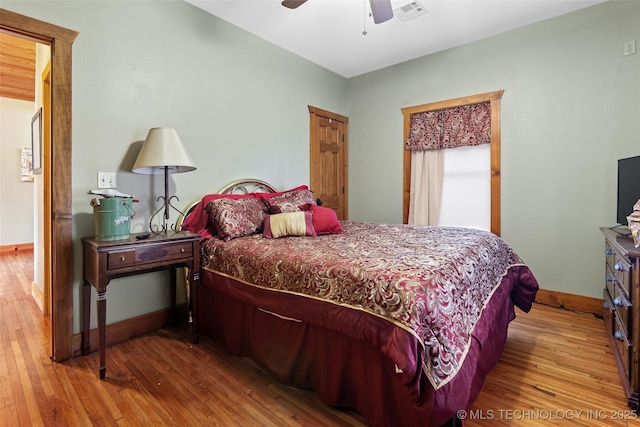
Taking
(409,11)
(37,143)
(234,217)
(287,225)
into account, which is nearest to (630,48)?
(409,11)

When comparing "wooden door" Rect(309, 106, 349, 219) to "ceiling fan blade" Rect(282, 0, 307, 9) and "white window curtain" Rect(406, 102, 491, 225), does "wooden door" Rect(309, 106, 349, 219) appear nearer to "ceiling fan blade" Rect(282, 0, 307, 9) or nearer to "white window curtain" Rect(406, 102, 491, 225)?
"white window curtain" Rect(406, 102, 491, 225)

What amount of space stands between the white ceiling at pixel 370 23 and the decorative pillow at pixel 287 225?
1884 millimetres

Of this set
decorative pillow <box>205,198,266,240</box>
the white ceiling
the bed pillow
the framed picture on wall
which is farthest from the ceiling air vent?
the framed picture on wall

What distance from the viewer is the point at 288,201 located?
2842 millimetres

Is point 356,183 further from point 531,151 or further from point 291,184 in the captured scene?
point 531,151

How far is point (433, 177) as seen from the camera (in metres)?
3.87

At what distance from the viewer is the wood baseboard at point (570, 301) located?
2.91 metres

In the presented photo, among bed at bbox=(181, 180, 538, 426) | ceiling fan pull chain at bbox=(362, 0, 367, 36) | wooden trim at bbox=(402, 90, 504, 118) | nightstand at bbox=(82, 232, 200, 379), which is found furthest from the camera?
wooden trim at bbox=(402, 90, 504, 118)

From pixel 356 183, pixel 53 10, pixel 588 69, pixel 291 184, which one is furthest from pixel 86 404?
pixel 588 69

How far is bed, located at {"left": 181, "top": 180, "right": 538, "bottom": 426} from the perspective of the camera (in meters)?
1.24

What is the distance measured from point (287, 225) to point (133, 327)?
4.62 feet

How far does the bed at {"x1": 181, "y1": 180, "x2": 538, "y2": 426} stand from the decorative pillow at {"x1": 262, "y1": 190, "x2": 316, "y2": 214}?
0.12ft

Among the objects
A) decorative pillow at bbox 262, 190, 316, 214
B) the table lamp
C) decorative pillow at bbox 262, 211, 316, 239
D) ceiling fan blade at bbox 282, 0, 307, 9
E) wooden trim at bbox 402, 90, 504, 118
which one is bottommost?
decorative pillow at bbox 262, 211, 316, 239

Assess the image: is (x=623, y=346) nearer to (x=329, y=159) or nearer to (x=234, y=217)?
(x=234, y=217)
